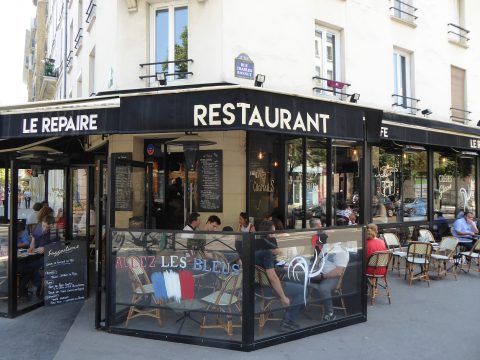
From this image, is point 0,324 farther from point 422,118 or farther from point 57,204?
point 422,118

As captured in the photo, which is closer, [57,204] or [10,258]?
[10,258]

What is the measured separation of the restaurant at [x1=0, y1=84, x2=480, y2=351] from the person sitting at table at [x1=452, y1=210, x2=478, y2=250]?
2.49 metres

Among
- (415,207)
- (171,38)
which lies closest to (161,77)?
(171,38)

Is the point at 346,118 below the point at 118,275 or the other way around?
the other way around

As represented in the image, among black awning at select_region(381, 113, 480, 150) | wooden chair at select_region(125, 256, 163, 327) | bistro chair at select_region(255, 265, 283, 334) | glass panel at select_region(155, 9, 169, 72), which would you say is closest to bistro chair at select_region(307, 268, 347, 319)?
bistro chair at select_region(255, 265, 283, 334)

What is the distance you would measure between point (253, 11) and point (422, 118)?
17.4 ft

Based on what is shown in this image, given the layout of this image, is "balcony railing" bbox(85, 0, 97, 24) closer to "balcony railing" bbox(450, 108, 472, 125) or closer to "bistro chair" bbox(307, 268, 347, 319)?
"bistro chair" bbox(307, 268, 347, 319)

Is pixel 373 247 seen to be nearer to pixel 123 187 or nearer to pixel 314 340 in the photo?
→ pixel 314 340

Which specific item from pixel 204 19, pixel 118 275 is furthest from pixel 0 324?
pixel 204 19

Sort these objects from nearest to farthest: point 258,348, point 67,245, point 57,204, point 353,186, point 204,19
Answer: point 258,348 < point 67,245 < point 204,19 < point 57,204 < point 353,186

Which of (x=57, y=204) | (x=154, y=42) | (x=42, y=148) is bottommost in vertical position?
(x=57, y=204)

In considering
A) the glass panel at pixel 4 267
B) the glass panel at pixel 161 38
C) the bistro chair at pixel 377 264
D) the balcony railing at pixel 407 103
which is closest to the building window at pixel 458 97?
→ the balcony railing at pixel 407 103

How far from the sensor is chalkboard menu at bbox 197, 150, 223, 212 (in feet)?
26.6

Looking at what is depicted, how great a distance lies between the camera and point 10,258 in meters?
6.03
